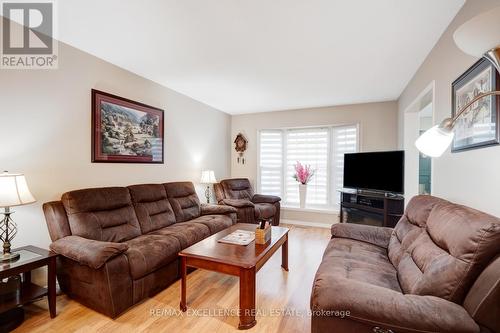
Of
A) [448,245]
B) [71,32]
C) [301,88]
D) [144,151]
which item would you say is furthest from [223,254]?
[301,88]

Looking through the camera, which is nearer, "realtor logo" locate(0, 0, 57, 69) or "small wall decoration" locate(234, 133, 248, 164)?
"realtor logo" locate(0, 0, 57, 69)

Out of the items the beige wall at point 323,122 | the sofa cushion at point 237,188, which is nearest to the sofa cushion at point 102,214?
the sofa cushion at point 237,188

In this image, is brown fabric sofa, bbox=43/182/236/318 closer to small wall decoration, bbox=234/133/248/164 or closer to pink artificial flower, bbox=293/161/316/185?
pink artificial flower, bbox=293/161/316/185

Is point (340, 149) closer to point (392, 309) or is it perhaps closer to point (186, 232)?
point (186, 232)

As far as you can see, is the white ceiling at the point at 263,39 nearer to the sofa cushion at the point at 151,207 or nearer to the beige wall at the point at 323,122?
the beige wall at the point at 323,122

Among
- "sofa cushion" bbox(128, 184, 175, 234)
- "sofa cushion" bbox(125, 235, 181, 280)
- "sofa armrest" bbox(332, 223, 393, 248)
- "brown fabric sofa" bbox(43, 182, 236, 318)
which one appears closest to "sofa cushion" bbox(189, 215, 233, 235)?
"brown fabric sofa" bbox(43, 182, 236, 318)

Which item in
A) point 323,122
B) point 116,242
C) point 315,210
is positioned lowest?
point 315,210

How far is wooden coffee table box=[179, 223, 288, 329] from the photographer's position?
1853 mm

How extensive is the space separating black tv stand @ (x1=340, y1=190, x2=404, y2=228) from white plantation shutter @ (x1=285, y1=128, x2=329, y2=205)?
0.83 meters

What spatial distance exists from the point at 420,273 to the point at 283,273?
158cm

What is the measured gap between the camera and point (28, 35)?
2.21 meters

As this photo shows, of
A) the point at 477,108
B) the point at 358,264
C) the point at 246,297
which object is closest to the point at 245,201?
the point at 246,297

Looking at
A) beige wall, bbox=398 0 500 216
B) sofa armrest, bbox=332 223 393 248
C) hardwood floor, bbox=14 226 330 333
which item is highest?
beige wall, bbox=398 0 500 216

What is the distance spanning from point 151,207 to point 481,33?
320 cm
